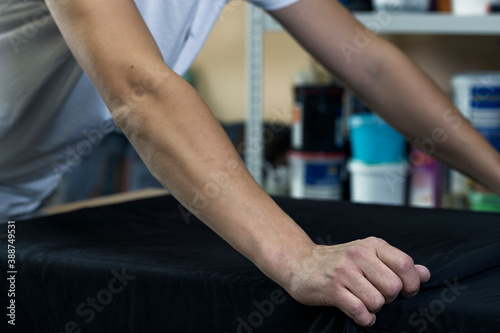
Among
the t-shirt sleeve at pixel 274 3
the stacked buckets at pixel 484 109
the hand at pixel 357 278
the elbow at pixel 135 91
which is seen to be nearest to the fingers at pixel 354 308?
the hand at pixel 357 278

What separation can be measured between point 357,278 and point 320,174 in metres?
1.28

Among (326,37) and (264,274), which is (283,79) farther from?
(264,274)

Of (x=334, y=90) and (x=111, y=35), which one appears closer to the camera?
(x=111, y=35)

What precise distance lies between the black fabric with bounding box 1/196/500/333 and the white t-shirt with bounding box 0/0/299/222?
5.6 inches

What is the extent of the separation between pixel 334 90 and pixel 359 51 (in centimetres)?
78

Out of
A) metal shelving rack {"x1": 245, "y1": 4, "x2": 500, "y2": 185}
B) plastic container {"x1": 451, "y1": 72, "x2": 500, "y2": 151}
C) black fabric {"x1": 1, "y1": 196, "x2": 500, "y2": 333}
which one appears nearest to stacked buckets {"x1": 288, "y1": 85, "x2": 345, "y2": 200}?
metal shelving rack {"x1": 245, "y1": 4, "x2": 500, "y2": 185}

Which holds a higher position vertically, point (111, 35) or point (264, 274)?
point (111, 35)

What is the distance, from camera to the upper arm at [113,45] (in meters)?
0.65

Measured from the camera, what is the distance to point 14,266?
74 centimetres

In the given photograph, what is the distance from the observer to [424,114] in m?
1.02

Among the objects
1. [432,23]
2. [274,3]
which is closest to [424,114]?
[274,3]

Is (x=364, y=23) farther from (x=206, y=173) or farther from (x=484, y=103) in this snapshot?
(x=206, y=173)

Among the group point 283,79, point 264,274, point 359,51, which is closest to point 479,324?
point 264,274

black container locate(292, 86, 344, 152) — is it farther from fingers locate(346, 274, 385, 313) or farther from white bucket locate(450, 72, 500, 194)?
fingers locate(346, 274, 385, 313)
